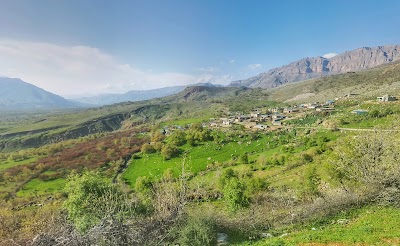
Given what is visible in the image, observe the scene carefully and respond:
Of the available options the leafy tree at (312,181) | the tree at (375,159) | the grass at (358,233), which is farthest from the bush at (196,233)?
the leafy tree at (312,181)

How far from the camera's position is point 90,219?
48.5 ft

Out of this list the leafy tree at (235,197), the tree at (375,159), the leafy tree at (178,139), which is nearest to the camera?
the tree at (375,159)

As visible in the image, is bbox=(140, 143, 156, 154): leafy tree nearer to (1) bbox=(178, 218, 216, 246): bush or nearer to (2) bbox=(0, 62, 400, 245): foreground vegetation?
(2) bbox=(0, 62, 400, 245): foreground vegetation

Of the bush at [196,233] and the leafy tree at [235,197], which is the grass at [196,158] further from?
the bush at [196,233]

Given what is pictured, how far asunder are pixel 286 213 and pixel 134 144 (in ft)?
338

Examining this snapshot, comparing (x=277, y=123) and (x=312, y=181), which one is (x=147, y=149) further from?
(x=312, y=181)

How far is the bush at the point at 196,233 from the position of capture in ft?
46.5

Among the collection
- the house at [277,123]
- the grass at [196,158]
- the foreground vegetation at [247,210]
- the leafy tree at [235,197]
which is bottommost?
the grass at [196,158]

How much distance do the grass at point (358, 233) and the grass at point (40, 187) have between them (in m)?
73.9

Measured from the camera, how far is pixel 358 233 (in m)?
13.9

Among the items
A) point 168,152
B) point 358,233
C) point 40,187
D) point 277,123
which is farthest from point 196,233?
point 277,123

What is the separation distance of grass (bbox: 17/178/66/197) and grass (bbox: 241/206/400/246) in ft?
242

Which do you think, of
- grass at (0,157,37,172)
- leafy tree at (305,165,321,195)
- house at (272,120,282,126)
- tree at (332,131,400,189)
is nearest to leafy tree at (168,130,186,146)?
house at (272,120,282,126)

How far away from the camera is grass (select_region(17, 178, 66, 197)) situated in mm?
73875
